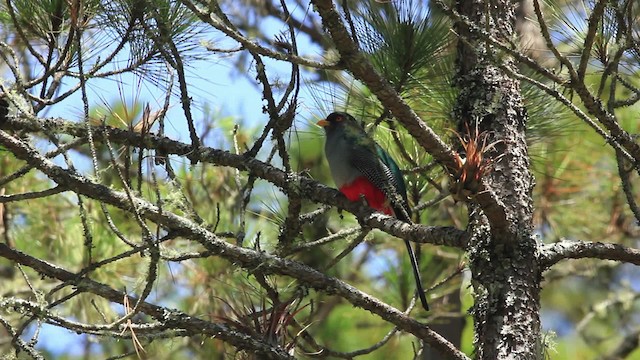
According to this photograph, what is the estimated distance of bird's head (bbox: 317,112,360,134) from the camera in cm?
426

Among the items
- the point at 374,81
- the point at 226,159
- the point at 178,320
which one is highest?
the point at 226,159

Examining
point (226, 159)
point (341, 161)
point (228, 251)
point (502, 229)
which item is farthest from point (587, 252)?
point (341, 161)

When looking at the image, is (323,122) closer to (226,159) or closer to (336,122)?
(336,122)

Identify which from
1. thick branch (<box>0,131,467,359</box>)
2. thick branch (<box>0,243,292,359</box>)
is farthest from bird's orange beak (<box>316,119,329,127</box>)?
thick branch (<box>0,243,292,359</box>)

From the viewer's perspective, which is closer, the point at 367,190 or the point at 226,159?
the point at 226,159

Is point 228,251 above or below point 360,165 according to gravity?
below

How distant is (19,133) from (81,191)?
0.64m

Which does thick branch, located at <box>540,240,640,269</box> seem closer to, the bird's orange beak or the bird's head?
the bird's head

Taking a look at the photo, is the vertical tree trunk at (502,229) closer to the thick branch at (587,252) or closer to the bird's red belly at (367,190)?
the thick branch at (587,252)

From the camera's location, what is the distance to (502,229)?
115 inches

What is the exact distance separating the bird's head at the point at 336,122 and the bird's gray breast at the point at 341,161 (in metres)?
0.07

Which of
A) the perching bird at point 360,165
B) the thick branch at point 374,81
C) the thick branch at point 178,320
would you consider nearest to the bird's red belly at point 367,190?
the perching bird at point 360,165

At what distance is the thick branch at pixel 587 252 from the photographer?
294 cm

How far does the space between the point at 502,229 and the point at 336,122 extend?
5.50 feet
